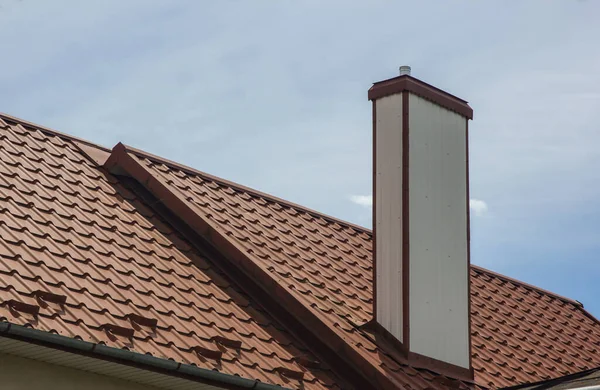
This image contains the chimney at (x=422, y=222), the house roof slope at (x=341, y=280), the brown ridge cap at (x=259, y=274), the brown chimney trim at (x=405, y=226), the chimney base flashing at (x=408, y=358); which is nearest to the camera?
the brown ridge cap at (x=259, y=274)

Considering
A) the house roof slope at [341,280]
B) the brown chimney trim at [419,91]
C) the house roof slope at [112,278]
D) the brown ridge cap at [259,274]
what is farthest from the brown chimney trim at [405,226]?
the house roof slope at [112,278]

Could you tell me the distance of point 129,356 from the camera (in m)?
8.53

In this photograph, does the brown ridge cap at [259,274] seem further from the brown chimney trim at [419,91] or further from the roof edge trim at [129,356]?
the brown chimney trim at [419,91]

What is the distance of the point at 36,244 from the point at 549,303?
8.94 m

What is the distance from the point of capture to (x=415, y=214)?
1187 centimetres

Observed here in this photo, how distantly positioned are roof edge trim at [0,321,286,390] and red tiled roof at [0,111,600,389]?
0.14m

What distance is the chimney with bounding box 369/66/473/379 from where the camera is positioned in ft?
37.9

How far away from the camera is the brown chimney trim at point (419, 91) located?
40.2ft

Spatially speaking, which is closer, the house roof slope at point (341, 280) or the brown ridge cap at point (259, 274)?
the brown ridge cap at point (259, 274)

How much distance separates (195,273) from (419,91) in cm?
322

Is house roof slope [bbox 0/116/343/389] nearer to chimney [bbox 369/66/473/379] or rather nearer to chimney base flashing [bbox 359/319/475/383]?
chimney base flashing [bbox 359/319/475/383]

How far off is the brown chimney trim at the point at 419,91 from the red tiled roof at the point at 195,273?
6.47 feet

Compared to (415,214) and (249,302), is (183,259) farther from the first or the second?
(415,214)

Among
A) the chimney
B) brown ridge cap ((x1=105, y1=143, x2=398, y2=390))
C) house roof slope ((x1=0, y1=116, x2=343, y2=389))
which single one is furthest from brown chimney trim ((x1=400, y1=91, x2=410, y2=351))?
house roof slope ((x1=0, y1=116, x2=343, y2=389))
